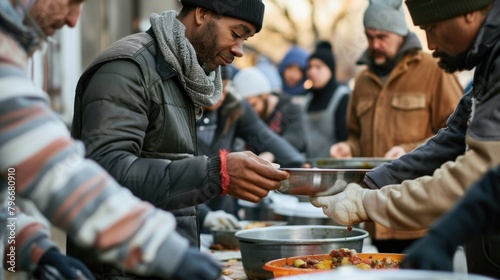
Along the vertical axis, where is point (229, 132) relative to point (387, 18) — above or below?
below

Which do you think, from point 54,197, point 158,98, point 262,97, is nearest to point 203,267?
point 54,197

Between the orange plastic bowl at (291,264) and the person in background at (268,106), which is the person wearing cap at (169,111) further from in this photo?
the person in background at (268,106)

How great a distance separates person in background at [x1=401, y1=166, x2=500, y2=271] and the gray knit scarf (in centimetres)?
160

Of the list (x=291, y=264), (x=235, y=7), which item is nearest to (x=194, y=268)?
(x=291, y=264)

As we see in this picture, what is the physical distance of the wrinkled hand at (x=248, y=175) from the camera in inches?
123

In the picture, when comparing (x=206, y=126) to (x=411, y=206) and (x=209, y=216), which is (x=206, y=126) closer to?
(x=209, y=216)

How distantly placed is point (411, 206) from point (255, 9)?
1.30m

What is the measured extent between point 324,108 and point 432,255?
6467 millimetres

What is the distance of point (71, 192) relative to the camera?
2.15 meters

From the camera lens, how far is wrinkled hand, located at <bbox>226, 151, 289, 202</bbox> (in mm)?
3115

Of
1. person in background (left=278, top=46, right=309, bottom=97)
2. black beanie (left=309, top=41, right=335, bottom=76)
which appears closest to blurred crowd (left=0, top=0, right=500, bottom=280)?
black beanie (left=309, top=41, right=335, bottom=76)

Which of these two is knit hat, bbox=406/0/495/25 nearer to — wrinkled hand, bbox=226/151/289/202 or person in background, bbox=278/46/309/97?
wrinkled hand, bbox=226/151/289/202

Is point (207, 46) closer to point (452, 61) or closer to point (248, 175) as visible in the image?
point (248, 175)

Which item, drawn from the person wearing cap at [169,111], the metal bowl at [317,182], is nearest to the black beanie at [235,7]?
the person wearing cap at [169,111]
